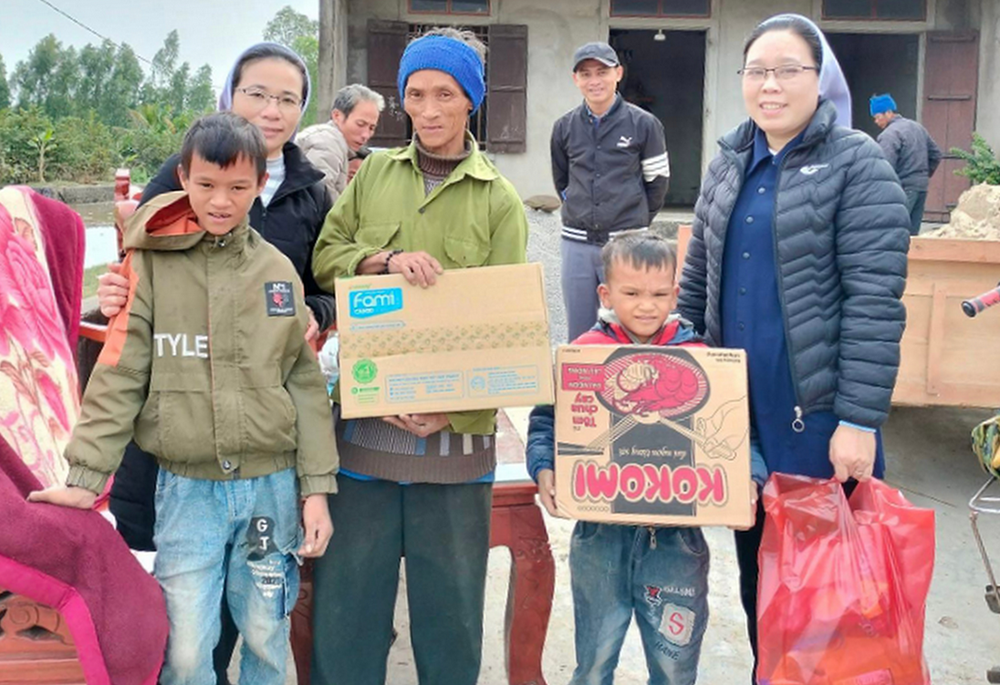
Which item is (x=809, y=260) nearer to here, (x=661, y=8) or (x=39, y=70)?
(x=661, y=8)

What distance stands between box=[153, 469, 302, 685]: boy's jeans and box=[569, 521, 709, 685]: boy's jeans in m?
0.65

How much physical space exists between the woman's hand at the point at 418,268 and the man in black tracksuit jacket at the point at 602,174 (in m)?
3.25

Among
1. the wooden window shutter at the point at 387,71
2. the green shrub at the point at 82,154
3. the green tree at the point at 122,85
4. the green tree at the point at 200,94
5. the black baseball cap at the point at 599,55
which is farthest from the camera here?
the green tree at the point at 200,94

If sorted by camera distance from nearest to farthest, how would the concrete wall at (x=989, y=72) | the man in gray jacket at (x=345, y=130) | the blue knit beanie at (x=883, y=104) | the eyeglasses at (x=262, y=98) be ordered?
the eyeglasses at (x=262, y=98) < the man in gray jacket at (x=345, y=130) < the blue knit beanie at (x=883, y=104) < the concrete wall at (x=989, y=72)

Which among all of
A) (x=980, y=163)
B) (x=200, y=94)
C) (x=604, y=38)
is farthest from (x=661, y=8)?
(x=200, y=94)

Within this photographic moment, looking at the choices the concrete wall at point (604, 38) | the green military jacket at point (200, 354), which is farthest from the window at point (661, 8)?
the green military jacket at point (200, 354)

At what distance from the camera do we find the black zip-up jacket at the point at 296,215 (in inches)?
82.6

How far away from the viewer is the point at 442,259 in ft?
6.41

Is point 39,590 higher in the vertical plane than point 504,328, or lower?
lower

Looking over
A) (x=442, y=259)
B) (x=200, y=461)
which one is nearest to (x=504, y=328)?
(x=442, y=259)

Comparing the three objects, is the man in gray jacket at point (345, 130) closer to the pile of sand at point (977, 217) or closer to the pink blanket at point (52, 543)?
the pink blanket at point (52, 543)

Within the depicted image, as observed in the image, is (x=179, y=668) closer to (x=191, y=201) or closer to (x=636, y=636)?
(x=191, y=201)

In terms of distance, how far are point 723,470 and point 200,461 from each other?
1048 millimetres

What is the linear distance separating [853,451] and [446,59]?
1168 mm
